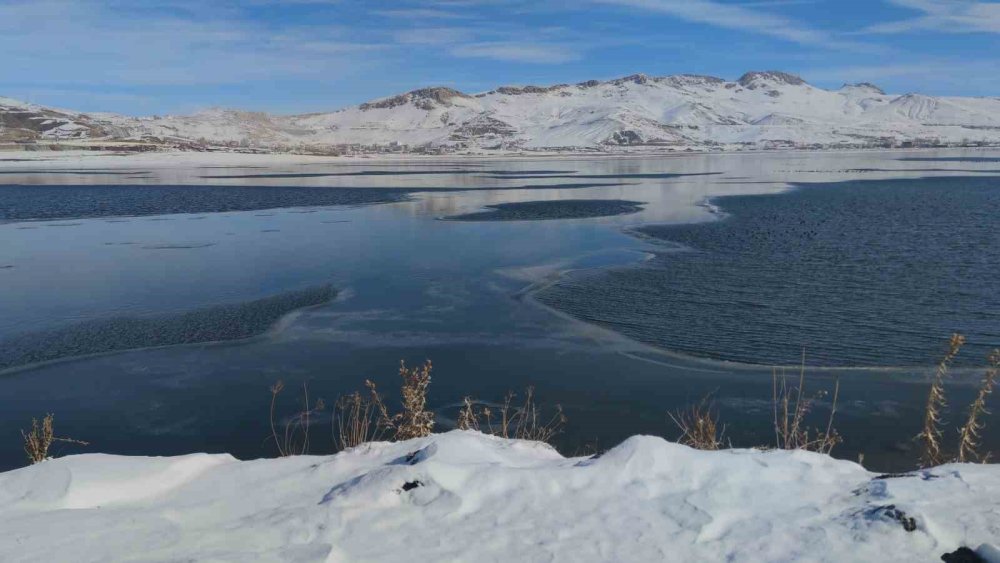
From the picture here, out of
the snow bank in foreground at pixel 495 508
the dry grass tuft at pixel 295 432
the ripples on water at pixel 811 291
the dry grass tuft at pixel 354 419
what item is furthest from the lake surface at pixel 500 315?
the snow bank in foreground at pixel 495 508

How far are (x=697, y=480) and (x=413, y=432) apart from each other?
7.76 feet

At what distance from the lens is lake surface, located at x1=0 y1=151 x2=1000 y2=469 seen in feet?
26.0

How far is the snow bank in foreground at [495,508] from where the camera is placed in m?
3.37

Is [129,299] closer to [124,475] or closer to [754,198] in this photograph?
[124,475]

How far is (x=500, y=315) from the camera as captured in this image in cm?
1180

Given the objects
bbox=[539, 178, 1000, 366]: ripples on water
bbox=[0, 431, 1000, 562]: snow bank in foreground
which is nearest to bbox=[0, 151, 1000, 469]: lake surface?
bbox=[539, 178, 1000, 366]: ripples on water

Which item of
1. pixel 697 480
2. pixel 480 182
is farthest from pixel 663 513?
pixel 480 182

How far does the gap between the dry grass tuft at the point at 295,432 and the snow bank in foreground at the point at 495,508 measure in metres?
2.34

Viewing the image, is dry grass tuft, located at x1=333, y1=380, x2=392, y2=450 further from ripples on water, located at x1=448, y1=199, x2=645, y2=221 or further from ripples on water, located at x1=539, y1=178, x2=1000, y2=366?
ripples on water, located at x1=448, y1=199, x2=645, y2=221

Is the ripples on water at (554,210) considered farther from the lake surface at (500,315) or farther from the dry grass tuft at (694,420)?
the dry grass tuft at (694,420)

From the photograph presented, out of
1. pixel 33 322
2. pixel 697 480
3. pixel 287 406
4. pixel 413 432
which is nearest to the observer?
pixel 697 480

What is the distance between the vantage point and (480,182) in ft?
150

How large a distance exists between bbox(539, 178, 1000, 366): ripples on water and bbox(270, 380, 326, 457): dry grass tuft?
486cm

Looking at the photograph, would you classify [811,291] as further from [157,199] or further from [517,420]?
[157,199]
